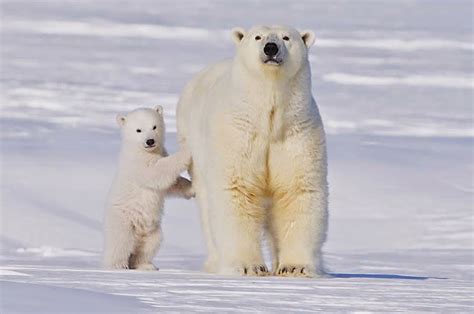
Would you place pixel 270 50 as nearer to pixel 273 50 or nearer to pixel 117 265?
pixel 273 50

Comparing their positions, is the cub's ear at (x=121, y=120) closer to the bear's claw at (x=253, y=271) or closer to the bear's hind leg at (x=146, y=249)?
the bear's hind leg at (x=146, y=249)

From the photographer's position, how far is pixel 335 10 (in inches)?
1059

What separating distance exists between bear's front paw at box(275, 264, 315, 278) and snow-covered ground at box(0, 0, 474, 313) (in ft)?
0.52

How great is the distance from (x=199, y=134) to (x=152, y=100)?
833 centimetres

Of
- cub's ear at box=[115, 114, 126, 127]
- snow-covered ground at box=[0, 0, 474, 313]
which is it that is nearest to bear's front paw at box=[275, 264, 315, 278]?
snow-covered ground at box=[0, 0, 474, 313]

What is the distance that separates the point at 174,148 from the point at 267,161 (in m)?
5.50

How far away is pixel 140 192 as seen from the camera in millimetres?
7359

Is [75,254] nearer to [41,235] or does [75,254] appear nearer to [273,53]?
[41,235]

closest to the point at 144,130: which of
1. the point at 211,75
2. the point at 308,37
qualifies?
the point at 211,75

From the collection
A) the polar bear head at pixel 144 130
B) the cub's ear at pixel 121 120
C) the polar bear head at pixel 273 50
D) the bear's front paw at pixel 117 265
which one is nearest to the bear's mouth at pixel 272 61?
the polar bear head at pixel 273 50

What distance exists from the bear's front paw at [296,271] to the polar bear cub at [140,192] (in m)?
1.02

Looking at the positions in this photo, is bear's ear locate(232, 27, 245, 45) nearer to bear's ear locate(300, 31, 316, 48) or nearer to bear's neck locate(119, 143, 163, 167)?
bear's ear locate(300, 31, 316, 48)

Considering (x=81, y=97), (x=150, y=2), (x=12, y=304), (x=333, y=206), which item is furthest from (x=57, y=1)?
(x=12, y=304)

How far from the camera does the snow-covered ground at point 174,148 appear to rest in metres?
5.30
